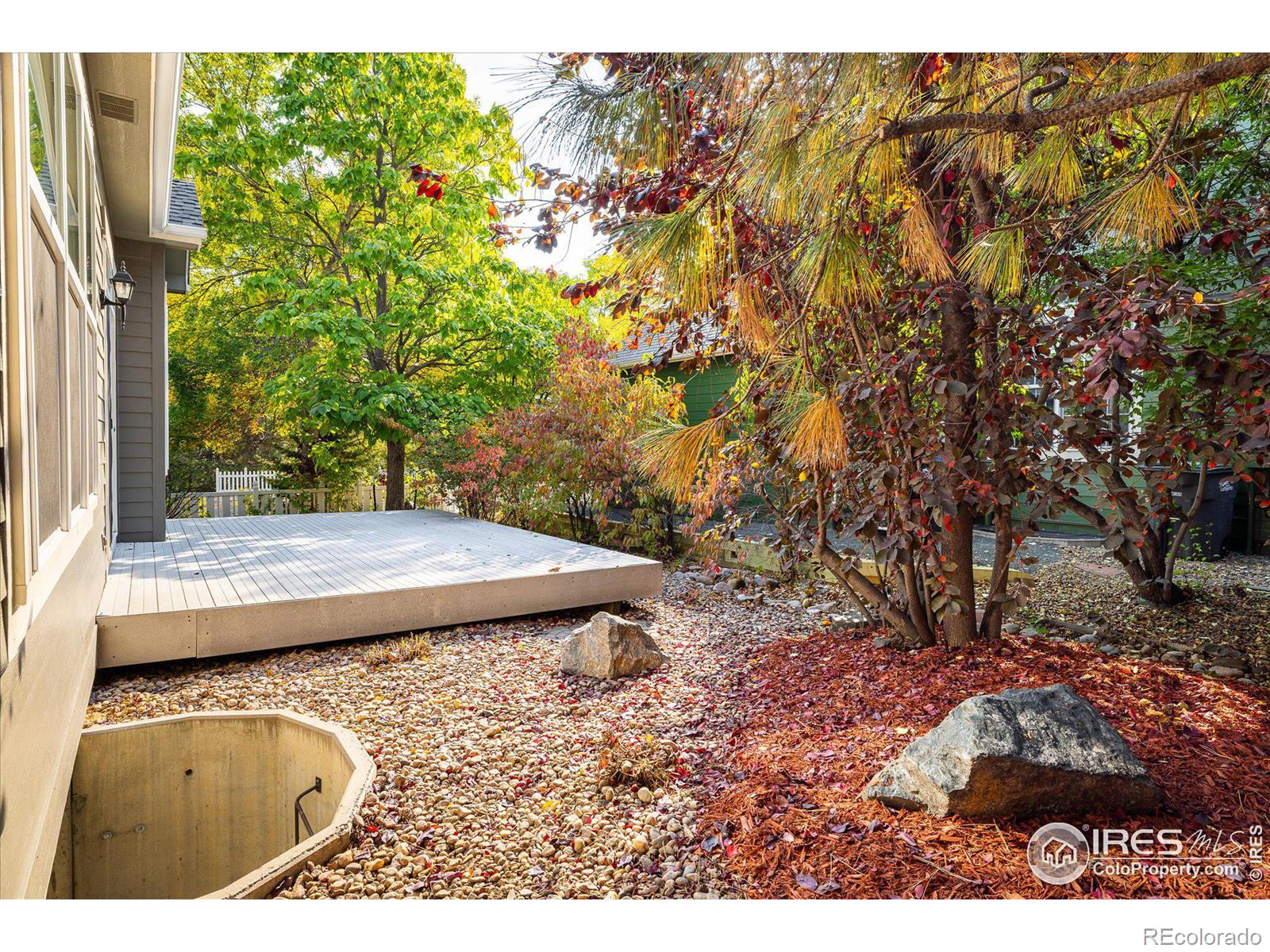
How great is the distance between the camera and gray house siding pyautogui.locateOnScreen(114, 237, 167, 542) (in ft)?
19.1

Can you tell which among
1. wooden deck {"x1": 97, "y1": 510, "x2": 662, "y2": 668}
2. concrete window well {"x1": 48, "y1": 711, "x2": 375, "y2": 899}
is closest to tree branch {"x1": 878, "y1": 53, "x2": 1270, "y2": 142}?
concrete window well {"x1": 48, "y1": 711, "x2": 375, "y2": 899}

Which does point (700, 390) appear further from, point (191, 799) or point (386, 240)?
point (191, 799)

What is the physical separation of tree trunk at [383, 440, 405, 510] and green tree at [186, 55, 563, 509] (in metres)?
0.02

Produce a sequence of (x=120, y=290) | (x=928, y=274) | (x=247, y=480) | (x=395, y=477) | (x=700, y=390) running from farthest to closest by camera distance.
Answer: (x=247, y=480), (x=700, y=390), (x=395, y=477), (x=120, y=290), (x=928, y=274)

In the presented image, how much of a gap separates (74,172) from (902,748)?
3493 millimetres

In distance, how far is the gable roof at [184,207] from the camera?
5718 mm

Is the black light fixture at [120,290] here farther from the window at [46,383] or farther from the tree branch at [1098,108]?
the tree branch at [1098,108]

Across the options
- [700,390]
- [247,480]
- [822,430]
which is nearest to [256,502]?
[247,480]

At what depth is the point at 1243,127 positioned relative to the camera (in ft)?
15.1

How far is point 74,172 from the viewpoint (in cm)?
267

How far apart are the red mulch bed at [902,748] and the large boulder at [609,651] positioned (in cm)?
49

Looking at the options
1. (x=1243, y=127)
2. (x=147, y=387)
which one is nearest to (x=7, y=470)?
(x=147, y=387)

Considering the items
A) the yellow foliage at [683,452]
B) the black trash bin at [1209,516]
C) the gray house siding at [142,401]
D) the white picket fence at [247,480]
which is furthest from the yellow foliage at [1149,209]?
the white picket fence at [247,480]
